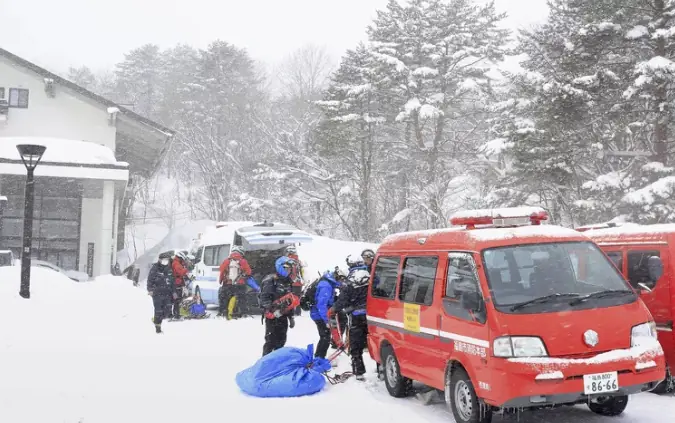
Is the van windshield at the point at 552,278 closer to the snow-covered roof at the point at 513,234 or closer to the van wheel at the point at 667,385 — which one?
the snow-covered roof at the point at 513,234

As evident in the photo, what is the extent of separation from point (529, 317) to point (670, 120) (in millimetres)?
14533

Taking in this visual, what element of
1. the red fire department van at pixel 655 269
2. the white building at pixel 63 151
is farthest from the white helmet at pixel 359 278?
the white building at pixel 63 151

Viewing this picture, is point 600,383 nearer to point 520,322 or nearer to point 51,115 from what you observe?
point 520,322

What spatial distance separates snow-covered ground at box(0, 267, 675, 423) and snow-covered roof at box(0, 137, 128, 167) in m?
11.3

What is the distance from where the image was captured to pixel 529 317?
18.8ft

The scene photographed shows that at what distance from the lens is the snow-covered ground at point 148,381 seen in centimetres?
679

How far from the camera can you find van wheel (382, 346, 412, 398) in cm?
788

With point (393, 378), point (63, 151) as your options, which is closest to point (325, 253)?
point (63, 151)

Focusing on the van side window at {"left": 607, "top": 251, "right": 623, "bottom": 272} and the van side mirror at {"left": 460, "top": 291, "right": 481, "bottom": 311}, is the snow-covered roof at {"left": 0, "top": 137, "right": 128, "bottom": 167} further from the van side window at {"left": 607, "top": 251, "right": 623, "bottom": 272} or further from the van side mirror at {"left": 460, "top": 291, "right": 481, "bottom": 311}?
the van side mirror at {"left": 460, "top": 291, "right": 481, "bottom": 311}

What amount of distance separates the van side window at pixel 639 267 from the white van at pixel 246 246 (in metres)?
9.63

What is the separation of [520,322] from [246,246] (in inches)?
452

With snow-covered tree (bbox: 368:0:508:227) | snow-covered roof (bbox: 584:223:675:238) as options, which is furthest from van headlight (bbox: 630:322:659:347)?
snow-covered tree (bbox: 368:0:508:227)

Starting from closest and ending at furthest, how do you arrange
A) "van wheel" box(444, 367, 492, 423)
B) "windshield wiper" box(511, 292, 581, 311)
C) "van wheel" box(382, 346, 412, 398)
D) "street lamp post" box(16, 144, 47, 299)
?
"windshield wiper" box(511, 292, 581, 311)
"van wheel" box(444, 367, 492, 423)
"van wheel" box(382, 346, 412, 398)
"street lamp post" box(16, 144, 47, 299)

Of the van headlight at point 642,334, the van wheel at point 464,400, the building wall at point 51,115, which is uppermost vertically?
the building wall at point 51,115
